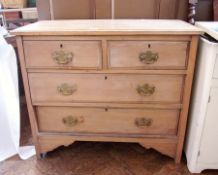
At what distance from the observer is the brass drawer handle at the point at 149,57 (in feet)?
3.53

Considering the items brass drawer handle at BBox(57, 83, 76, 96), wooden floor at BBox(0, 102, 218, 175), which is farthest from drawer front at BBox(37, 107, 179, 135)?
wooden floor at BBox(0, 102, 218, 175)

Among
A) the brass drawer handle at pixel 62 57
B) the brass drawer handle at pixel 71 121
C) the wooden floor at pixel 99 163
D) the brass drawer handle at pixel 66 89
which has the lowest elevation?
the wooden floor at pixel 99 163

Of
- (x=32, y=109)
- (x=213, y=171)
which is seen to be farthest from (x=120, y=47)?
(x=213, y=171)

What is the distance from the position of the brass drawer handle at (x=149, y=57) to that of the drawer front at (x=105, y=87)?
9 cm

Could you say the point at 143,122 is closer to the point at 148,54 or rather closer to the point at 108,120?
the point at 108,120

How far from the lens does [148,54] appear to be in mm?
1078

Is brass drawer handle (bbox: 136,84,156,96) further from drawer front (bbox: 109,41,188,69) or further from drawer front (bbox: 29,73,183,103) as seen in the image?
drawer front (bbox: 109,41,188,69)

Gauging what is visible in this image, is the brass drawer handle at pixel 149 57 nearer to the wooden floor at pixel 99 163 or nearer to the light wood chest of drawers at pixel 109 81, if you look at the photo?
the light wood chest of drawers at pixel 109 81

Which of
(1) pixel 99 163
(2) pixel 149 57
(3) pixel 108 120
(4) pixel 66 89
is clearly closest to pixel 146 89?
(2) pixel 149 57

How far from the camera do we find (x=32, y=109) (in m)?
1.26

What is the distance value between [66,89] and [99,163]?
0.55 metres

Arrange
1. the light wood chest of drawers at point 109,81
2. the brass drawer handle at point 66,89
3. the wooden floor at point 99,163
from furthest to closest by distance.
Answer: the wooden floor at point 99,163 → the brass drawer handle at point 66,89 → the light wood chest of drawers at point 109,81

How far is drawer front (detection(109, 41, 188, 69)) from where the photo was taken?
1064mm

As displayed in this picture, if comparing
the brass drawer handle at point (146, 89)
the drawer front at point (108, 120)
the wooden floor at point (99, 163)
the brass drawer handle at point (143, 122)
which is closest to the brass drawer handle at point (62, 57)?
the drawer front at point (108, 120)
